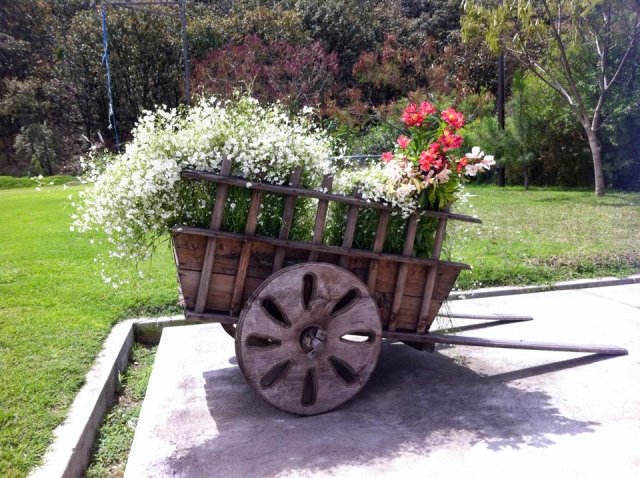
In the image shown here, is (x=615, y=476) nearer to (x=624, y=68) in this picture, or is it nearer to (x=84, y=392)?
(x=84, y=392)

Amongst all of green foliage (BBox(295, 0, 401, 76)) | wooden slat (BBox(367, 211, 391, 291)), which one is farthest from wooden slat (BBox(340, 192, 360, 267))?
green foliage (BBox(295, 0, 401, 76))

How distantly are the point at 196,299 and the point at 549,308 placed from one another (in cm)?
402

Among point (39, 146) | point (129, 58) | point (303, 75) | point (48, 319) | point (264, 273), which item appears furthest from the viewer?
point (39, 146)

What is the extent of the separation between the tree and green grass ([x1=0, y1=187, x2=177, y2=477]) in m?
10.9

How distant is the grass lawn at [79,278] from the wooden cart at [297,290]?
0.84 m

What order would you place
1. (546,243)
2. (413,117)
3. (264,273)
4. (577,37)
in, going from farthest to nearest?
(577,37)
(546,243)
(413,117)
(264,273)

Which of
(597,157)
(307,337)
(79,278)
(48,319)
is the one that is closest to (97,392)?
(307,337)

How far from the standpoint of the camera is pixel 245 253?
12.0 feet

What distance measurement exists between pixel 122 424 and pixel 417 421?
76.5 inches

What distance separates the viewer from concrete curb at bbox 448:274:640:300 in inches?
263

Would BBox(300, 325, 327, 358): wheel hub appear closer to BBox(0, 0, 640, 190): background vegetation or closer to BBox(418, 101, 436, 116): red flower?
BBox(418, 101, 436, 116): red flower

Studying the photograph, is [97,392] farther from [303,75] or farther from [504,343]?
[303,75]

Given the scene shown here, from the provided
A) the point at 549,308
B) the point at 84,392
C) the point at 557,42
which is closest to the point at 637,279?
the point at 549,308

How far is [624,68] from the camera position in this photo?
17750 millimetres
